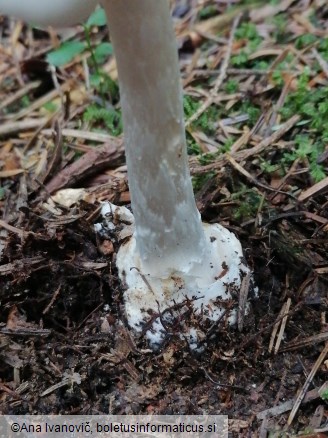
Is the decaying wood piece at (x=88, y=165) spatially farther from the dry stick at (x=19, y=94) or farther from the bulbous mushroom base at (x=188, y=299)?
the dry stick at (x=19, y=94)

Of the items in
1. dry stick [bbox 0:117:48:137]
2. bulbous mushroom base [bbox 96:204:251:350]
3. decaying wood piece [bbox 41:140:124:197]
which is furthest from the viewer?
dry stick [bbox 0:117:48:137]

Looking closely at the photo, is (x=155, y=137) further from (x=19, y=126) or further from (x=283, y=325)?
(x=19, y=126)

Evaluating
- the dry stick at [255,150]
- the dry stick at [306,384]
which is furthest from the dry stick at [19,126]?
the dry stick at [306,384]

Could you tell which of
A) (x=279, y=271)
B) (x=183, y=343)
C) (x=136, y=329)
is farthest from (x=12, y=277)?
(x=279, y=271)

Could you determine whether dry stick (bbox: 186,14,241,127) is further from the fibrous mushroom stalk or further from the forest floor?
the fibrous mushroom stalk

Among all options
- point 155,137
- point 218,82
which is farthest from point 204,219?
point 218,82

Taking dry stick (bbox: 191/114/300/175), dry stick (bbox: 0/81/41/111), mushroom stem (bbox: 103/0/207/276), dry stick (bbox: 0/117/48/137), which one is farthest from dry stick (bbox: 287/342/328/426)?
dry stick (bbox: 0/81/41/111)
